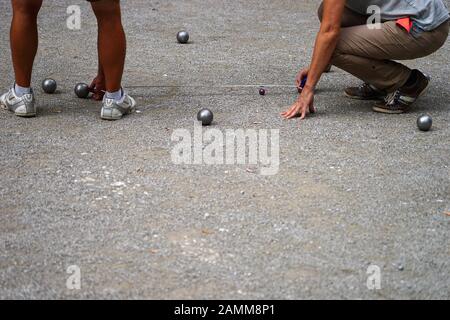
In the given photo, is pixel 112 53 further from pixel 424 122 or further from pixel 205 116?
pixel 424 122

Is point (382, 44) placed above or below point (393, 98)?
above

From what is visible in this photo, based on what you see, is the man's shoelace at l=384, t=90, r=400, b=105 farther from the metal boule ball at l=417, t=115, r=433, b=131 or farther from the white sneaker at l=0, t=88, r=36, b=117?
the white sneaker at l=0, t=88, r=36, b=117

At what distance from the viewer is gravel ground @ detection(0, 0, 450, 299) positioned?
137 inches

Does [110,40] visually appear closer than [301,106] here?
Yes

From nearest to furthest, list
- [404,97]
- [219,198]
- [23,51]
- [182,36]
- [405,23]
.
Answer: [219,198]
[23,51]
[405,23]
[404,97]
[182,36]

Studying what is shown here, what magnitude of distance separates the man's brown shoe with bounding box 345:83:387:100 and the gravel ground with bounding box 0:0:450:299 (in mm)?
106

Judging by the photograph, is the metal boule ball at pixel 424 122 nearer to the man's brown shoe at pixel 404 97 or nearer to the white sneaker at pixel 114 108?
the man's brown shoe at pixel 404 97

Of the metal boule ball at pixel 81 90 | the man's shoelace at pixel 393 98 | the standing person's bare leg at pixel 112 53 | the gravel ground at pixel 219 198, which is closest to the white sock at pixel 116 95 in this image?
the standing person's bare leg at pixel 112 53

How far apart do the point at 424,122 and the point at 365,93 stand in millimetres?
897

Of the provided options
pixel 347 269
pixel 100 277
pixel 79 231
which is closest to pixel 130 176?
pixel 79 231

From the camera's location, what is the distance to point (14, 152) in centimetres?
498

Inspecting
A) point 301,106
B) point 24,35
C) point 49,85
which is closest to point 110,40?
point 24,35

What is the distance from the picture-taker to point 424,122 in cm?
548

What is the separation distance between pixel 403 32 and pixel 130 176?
7.64 ft
